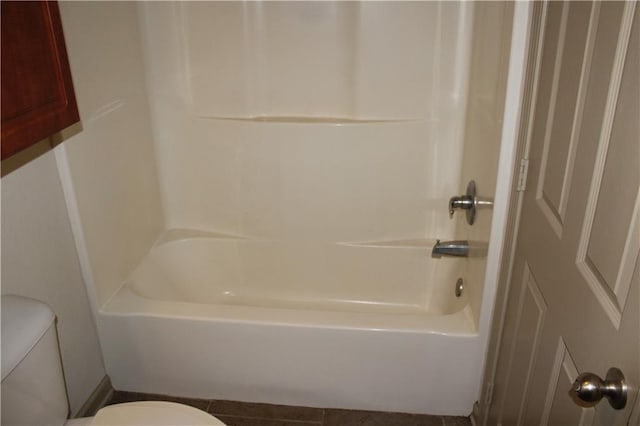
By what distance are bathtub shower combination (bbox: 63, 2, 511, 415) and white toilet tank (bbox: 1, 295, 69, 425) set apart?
0.56 meters

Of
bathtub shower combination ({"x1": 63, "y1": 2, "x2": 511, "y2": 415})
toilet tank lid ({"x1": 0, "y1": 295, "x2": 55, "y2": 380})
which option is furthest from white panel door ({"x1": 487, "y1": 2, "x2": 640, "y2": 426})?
toilet tank lid ({"x1": 0, "y1": 295, "x2": 55, "y2": 380})

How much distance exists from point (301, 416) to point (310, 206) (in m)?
0.90

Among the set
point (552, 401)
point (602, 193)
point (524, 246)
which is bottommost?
point (552, 401)

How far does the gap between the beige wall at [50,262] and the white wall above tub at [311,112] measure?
0.75 m

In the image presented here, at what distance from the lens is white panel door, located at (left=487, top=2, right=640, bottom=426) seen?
78 centimetres

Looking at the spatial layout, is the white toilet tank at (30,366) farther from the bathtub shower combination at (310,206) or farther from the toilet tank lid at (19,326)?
the bathtub shower combination at (310,206)

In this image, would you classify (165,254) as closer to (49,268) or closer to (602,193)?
(49,268)

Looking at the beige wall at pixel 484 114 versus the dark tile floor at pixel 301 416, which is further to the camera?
the dark tile floor at pixel 301 416

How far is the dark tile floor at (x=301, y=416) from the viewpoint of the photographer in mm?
1827

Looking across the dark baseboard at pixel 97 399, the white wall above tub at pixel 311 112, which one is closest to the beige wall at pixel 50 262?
the dark baseboard at pixel 97 399

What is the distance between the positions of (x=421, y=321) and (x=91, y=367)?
1184 millimetres

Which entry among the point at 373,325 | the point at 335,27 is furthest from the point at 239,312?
the point at 335,27

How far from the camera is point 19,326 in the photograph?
44.4 inches

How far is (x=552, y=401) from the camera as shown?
3.61 feet
